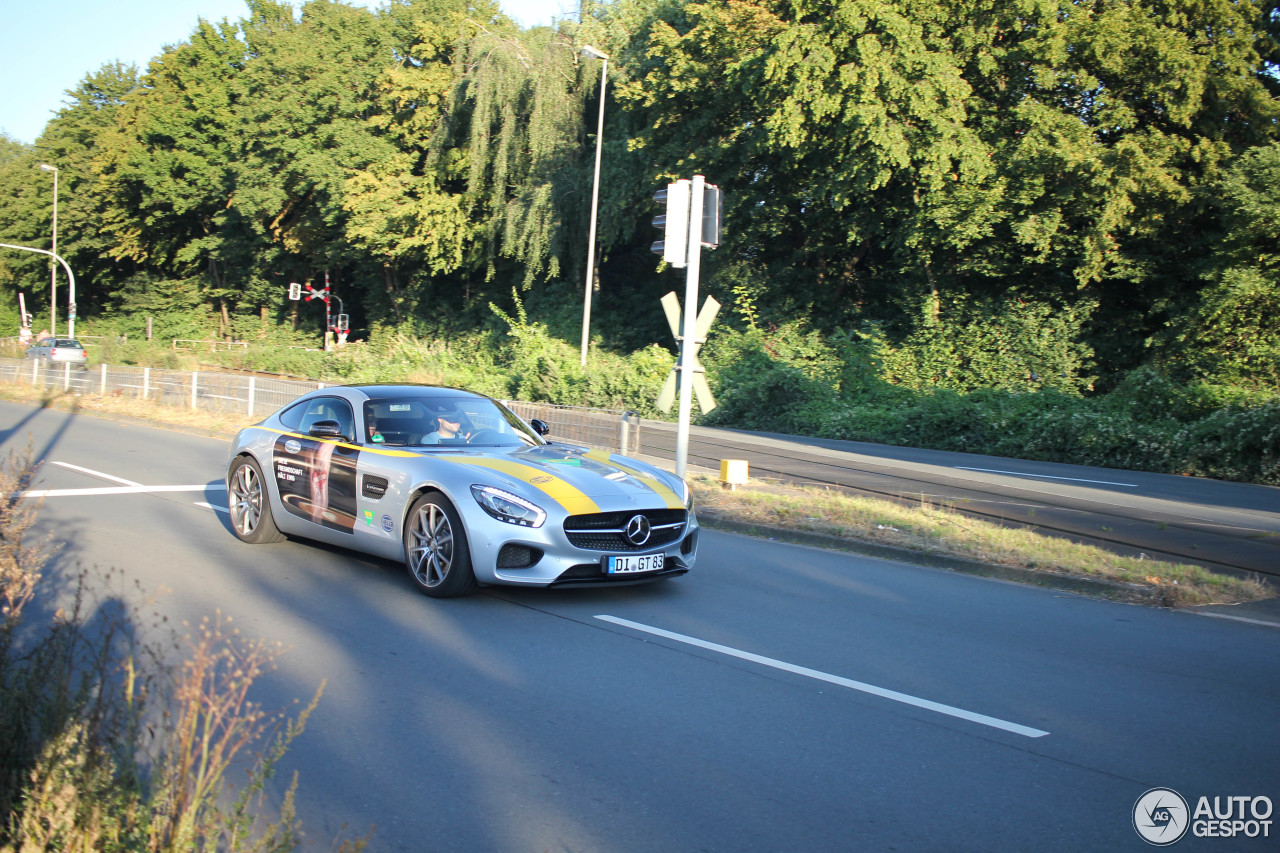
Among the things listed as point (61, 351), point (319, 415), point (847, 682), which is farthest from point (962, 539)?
point (61, 351)

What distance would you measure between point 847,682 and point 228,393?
22.7 m

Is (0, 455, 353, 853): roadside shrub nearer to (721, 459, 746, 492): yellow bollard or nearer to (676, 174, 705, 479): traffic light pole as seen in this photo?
(676, 174, 705, 479): traffic light pole

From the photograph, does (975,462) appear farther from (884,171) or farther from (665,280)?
(665,280)

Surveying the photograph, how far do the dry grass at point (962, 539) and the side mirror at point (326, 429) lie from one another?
4866 mm

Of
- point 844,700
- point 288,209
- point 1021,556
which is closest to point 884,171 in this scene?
point 1021,556

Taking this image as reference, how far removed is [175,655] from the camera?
5.40m

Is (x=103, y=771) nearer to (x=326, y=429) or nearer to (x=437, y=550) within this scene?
(x=437, y=550)

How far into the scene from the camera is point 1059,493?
15.9 m

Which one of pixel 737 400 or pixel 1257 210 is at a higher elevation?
pixel 1257 210

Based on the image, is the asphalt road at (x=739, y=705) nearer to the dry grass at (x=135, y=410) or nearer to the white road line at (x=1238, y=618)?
the white road line at (x=1238, y=618)

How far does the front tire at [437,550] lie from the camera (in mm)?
6879

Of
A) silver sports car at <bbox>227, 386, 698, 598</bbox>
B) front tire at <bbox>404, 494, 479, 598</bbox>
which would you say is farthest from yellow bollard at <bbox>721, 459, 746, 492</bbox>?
front tire at <bbox>404, 494, 479, 598</bbox>

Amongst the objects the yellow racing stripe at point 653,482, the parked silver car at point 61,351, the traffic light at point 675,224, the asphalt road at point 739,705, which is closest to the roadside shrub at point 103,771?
the asphalt road at point 739,705

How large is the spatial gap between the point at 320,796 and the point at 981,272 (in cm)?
2917
